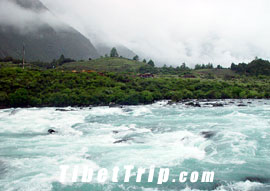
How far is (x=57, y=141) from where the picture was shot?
16.3 meters

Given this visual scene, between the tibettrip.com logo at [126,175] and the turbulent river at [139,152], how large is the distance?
0.22 meters

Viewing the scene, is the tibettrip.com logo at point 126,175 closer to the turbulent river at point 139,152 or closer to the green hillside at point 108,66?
the turbulent river at point 139,152

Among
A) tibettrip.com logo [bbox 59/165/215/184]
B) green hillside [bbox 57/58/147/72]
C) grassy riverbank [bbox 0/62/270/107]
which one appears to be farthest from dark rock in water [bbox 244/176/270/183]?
green hillside [bbox 57/58/147/72]

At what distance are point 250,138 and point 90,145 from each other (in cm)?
1069

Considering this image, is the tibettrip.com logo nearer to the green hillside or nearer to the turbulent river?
the turbulent river

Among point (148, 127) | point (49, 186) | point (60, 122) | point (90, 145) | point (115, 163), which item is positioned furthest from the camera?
point (60, 122)

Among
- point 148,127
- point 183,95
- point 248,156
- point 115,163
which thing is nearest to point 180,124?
point 148,127

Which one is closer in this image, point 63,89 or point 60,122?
point 60,122

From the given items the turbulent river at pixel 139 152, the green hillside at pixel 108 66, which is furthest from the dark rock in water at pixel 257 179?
the green hillside at pixel 108 66

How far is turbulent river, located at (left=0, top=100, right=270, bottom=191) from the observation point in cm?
1017

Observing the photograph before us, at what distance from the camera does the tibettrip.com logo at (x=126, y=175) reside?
34.5 feet

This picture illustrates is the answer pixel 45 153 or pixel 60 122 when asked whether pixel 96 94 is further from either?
pixel 45 153

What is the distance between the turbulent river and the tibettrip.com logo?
220mm

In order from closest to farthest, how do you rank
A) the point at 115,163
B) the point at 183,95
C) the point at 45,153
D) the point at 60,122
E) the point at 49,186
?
the point at 49,186 < the point at 115,163 < the point at 45,153 < the point at 60,122 < the point at 183,95
